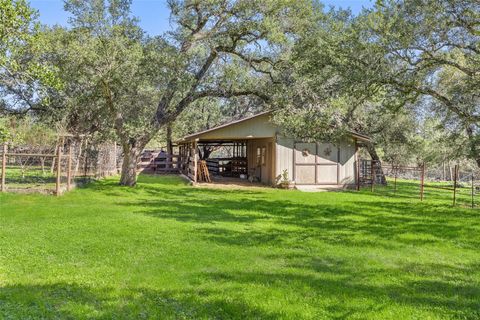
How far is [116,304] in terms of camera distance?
15.0 feet

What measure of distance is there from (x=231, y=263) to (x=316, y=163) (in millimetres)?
13941

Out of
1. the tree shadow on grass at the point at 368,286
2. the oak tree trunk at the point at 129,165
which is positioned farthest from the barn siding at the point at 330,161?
the tree shadow on grass at the point at 368,286

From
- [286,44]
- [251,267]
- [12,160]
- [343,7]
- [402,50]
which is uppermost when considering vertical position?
[343,7]

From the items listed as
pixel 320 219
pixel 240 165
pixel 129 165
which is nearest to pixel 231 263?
pixel 320 219

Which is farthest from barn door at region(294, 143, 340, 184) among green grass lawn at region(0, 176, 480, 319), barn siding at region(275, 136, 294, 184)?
green grass lawn at region(0, 176, 480, 319)

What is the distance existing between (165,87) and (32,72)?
37.4 feet

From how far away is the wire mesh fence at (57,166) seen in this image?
523 inches

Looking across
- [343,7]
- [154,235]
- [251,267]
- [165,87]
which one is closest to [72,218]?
[154,235]

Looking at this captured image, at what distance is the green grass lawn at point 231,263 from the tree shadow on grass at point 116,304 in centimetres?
1

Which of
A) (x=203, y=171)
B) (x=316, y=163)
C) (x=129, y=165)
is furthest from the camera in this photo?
(x=203, y=171)

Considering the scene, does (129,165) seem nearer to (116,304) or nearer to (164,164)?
(164,164)

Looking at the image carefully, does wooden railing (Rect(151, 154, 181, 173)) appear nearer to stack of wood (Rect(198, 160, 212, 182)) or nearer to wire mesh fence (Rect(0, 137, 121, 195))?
wire mesh fence (Rect(0, 137, 121, 195))

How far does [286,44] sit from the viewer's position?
621 inches

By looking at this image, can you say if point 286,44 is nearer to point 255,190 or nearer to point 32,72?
point 255,190
